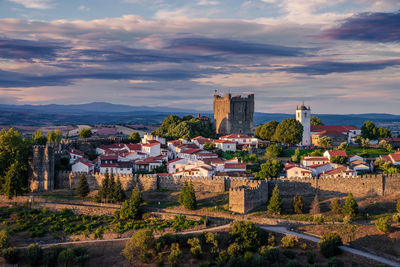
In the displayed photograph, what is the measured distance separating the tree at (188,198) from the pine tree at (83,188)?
31.1ft

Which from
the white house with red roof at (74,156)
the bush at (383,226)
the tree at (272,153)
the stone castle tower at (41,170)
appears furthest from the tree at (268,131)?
the stone castle tower at (41,170)

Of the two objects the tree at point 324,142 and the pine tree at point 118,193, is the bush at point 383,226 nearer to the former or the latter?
the pine tree at point 118,193

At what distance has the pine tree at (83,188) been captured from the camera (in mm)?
40906

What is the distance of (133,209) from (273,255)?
12.2 metres

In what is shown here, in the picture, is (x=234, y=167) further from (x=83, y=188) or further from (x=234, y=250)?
(x=234, y=250)

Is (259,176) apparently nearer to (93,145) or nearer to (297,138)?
(297,138)

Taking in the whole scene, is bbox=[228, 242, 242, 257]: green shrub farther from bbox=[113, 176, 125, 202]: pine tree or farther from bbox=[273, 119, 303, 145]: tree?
bbox=[273, 119, 303, 145]: tree

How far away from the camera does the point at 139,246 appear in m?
30.5

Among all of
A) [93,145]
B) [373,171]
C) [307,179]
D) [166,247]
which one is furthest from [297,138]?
[166,247]

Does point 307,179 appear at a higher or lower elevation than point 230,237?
higher

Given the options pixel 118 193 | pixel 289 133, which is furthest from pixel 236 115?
pixel 118 193

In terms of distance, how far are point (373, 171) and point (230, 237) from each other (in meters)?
21.2

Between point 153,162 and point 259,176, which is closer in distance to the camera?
point 259,176

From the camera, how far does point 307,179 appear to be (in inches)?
1550
